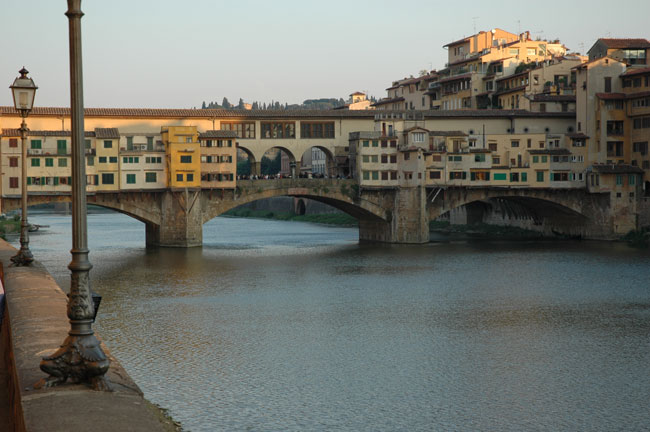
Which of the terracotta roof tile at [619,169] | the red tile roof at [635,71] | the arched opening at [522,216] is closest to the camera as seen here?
the red tile roof at [635,71]

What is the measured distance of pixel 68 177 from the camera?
4866 centimetres

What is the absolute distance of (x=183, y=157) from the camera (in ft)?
164

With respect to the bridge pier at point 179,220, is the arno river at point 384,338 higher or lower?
lower

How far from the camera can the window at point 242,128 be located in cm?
5378

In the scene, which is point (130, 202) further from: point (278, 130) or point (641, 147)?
point (641, 147)

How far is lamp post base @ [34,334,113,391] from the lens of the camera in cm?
882

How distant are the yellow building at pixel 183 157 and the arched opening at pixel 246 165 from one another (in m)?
4.26

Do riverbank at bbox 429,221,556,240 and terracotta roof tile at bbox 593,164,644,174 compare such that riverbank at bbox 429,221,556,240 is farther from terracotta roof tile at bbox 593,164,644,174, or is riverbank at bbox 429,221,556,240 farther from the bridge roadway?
terracotta roof tile at bbox 593,164,644,174

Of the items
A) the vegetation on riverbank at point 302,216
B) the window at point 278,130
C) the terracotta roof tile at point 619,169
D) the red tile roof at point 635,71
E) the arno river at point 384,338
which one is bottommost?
the arno river at point 384,338

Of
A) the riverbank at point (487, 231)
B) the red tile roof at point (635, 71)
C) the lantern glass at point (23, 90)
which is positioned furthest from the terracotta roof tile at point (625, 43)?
the lantern glass at point (23, 90)

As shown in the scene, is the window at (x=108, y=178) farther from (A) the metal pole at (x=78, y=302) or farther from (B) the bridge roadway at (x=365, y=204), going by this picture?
(A) the metal pole at (x=78, y=302)

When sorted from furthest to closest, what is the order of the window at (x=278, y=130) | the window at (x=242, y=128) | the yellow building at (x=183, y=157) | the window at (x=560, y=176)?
the window at (x=560, y=176) < the window at (x=278, y=130) < the window at (x=242, y=128) < the yellow building at (x=183, y=157)

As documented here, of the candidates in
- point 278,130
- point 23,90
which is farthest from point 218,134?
point 23,90

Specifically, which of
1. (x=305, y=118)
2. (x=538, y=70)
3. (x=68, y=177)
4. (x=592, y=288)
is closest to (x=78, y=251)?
(x=592, y=288)
